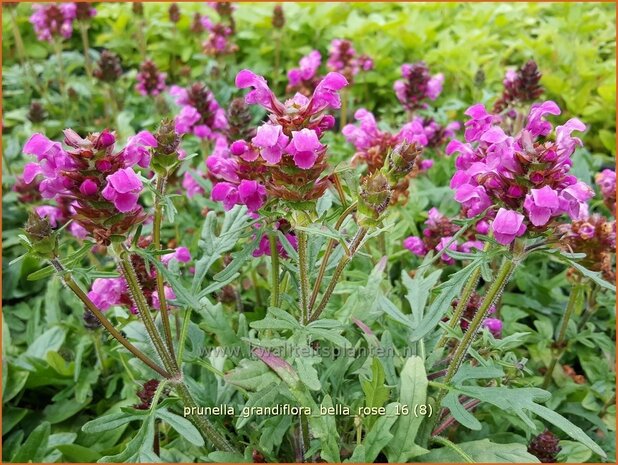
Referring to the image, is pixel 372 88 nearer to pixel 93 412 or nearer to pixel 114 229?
pixel 93 412

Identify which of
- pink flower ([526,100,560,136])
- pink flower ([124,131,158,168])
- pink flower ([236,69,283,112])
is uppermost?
pink flower ([236,69,283,112])

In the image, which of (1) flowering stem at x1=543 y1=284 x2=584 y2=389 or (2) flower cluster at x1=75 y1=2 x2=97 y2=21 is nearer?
(1) flowering stem at x1=543 y1=284 x2=584 y2=389

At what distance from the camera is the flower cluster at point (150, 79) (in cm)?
395

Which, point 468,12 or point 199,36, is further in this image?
point 468,12

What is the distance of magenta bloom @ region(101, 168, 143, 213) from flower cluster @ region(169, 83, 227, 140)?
1.59 m

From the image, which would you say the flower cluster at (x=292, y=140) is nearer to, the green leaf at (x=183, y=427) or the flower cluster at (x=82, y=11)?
the green leaf at (x=183, y=427)

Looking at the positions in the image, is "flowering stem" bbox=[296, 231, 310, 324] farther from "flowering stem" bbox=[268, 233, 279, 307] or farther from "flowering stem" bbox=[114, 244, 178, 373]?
"flowering stem" bbox=[114, 244, 178, 373]

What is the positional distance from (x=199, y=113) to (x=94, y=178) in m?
Answer: 1.66

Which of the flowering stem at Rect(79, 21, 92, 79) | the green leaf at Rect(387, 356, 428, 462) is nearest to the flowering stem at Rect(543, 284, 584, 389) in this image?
the green leaf at Rect(387, 356, 428, 462)

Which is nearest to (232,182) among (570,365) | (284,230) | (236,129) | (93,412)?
(284,230)

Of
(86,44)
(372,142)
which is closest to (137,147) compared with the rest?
(372,142)

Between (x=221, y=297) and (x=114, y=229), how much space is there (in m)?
0.94

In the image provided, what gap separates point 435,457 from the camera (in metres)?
1.86

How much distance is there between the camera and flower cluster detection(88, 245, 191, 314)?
6.48 feet
